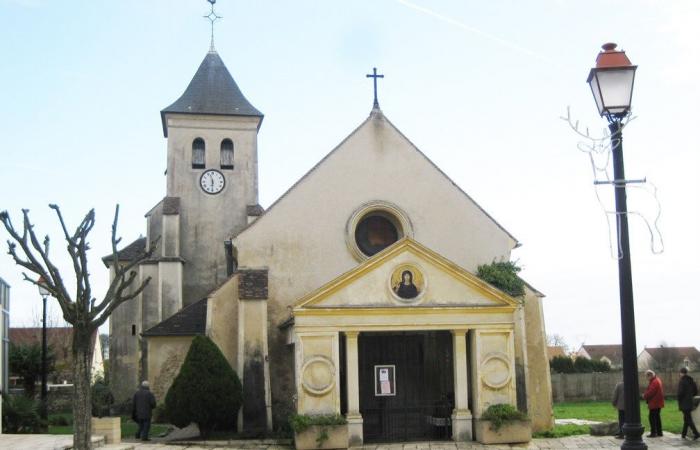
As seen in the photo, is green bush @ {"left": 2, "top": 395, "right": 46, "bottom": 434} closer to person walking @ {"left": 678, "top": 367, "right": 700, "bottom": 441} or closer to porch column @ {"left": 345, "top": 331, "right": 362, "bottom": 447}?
porch column @ {"left": 345, "top": 331, "right": 362, "bottom": 447}

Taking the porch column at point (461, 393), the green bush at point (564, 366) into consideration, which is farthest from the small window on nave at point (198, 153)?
the green bush at point (564, 366)

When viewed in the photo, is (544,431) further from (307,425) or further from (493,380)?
(307,425)

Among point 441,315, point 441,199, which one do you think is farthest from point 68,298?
point 441,199

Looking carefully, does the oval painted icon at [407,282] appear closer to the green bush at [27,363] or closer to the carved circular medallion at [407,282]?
the carved circular medallion at [407,282]

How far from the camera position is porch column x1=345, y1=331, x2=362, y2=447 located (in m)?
20.4

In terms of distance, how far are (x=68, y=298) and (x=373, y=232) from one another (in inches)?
483

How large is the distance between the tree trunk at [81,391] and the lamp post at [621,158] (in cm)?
1054

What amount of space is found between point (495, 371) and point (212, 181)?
20.0 meters

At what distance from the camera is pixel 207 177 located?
122ft

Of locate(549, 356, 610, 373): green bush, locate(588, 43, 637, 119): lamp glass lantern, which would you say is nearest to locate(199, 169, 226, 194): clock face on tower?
locate(549, 356, 610, 373): green bush

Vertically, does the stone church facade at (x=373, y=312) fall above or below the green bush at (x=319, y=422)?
above

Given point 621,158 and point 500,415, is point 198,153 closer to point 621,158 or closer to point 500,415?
point 500,415

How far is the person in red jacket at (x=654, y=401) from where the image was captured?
19.5m

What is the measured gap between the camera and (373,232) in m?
25.7
